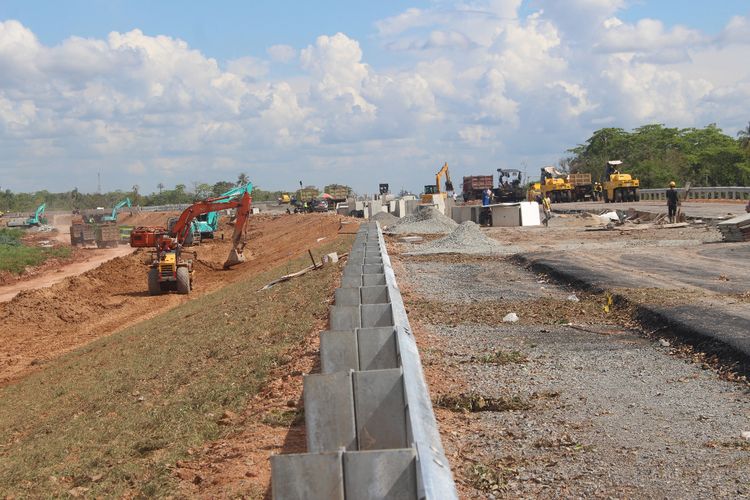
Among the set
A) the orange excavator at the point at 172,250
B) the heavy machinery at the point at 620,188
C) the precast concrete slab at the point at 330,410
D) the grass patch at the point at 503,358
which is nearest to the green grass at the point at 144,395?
the precast concrete slab at the point at 330,410

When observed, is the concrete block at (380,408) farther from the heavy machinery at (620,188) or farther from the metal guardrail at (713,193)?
the heavy machinery at (620,188)

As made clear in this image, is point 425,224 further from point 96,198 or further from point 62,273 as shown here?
point 96,198

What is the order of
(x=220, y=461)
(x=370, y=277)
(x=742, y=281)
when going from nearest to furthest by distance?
1. (x=220, y=461)
2. (x=370, y=277)
3. (x=742, y=281)

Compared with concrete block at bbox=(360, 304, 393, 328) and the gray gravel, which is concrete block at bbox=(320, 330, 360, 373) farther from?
concrete block at bbox=(360, 304, 393, 328)

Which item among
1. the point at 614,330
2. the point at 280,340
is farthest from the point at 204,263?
the point at 614,330

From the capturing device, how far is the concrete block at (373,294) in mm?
10164

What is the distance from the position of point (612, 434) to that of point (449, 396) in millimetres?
1934

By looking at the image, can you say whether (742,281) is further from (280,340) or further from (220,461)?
(220,461)

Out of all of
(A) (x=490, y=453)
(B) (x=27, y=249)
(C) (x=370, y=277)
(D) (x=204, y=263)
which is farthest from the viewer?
(B) (x=27, y=249)

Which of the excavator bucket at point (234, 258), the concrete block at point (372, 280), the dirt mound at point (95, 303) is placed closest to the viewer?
the concrete block at point (372, 280)

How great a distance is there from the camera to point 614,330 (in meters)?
12.8

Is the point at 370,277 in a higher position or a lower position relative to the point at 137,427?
higher

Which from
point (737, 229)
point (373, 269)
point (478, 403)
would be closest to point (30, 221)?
point (737, 229)

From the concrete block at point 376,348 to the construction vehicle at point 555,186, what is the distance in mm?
62359
